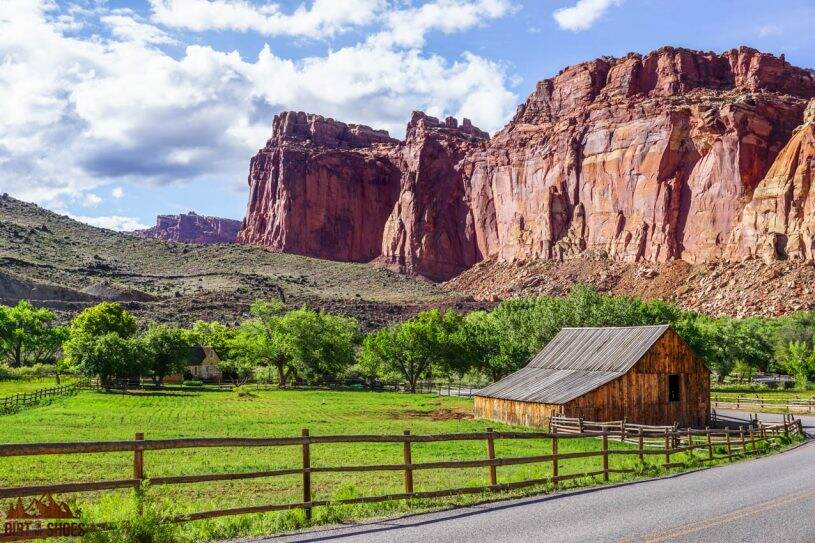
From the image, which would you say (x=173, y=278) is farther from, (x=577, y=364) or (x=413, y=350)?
(x=577, y=364)

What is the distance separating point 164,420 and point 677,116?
362ft

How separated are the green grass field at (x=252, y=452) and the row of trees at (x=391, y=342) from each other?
960cm

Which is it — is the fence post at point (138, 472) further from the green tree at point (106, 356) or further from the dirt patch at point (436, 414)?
the green tree at point (106, 356)

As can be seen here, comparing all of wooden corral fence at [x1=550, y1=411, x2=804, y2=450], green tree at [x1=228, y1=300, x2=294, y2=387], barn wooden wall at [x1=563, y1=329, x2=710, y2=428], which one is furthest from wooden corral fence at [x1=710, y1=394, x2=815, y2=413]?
green tree at [x1=228, y1=300, x2=294, y2=387]

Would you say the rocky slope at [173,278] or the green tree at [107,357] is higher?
the rocky slope at [173,278]

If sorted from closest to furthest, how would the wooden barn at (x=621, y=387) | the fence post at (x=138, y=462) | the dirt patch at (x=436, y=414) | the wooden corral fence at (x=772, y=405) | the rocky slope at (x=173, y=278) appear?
the fence post at (x=138, y=462) → the wooden barn at (x=621, y=387) → the dirt patch at (x=436, y=414) → the wooden corral fence at (x=772, y=405) → the rocky slope at (x=173, y=278)

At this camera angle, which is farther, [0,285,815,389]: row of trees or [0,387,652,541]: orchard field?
[0,285,815,389]: row of trees

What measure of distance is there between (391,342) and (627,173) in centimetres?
7873

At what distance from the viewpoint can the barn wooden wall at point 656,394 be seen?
33469mm

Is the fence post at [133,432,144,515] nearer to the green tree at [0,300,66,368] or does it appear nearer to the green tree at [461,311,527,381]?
the green tree at [461,311,527,381]

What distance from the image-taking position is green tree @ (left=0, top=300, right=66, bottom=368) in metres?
75.7

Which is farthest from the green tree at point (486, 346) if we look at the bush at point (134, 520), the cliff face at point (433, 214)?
the cliff face at point (433, 214)

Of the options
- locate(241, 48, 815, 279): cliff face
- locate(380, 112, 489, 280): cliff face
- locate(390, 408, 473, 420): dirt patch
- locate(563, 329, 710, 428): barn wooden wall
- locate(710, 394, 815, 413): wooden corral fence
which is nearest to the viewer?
locate(563, 329, 710, 428): barn wooden wall

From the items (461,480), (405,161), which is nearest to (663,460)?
(461,480)
